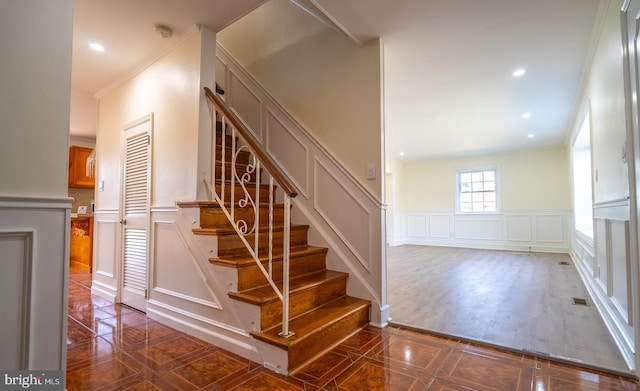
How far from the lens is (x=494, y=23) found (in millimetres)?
2447

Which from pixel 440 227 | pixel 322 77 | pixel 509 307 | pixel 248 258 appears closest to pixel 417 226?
pixel 440 227

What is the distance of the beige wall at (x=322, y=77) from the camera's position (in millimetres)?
2611

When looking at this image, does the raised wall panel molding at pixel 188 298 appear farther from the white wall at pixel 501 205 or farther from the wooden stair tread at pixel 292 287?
the white wall at pixel 501 205

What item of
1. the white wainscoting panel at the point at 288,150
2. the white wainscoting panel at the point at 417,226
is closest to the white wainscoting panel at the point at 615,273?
the white wainscoting panel at the point at 288,150

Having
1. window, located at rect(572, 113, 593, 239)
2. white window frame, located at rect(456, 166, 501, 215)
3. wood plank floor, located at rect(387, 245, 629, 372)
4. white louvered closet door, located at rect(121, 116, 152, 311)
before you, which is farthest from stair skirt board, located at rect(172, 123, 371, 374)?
white window frame, located at rect(456, 166, 501, 215)

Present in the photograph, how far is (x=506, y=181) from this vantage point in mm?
7398

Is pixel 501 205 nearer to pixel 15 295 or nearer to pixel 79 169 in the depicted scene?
pixel 15 295

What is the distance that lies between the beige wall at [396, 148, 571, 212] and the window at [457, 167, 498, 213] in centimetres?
17

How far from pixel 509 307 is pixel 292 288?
2.26 meters

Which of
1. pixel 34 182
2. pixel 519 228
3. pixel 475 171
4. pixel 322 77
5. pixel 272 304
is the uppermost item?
pixel 322 77

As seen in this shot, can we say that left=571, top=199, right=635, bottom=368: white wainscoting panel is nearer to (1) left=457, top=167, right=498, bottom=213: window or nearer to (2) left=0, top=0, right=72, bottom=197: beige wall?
(2) left=0, top=0, right=72, bottom=197: beige wall

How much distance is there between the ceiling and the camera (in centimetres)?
224

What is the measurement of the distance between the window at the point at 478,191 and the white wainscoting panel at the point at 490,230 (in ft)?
0.82

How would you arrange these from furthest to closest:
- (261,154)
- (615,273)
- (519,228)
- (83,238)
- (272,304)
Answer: (519,228) < (83,238) < (615,273) < (261,154) < (272,304)
